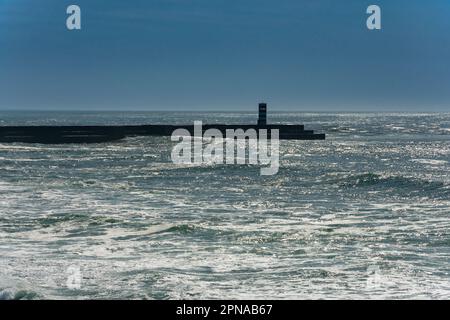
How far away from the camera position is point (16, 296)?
10523 mm

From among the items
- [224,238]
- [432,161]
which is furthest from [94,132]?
[224,238]

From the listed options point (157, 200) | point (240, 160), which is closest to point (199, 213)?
point (157, 200)

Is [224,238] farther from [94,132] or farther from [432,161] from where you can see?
[94,132]

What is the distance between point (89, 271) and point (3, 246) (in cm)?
306

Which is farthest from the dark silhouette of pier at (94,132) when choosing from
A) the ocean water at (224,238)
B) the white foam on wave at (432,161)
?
the ocean water at (224,238)

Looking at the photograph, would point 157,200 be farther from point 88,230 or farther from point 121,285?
point 121,285

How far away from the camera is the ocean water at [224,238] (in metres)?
11.2

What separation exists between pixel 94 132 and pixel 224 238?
6259cm

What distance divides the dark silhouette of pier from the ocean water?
4075 centimetres

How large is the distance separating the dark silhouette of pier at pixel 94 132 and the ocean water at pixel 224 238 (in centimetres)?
4075

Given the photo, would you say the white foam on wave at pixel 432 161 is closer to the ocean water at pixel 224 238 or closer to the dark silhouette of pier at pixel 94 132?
the ocean water at pixel 224 238

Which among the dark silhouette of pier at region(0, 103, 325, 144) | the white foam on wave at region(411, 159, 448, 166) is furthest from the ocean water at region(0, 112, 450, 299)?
the dark silhouette of pier at region(0, 103, 325, 144)

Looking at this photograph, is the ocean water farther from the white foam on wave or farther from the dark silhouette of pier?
the dark silhouette of pier

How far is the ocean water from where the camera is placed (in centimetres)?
1118
